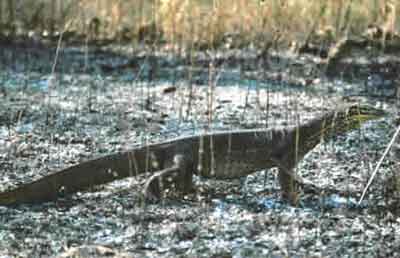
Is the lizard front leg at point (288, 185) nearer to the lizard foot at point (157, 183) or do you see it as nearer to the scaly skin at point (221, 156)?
the scaly skin at point (221, 156)

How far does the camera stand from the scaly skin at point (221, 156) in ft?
16.2

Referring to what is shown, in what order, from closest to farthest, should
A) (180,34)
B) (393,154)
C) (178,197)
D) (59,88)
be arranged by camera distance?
(178,197), (393,154), (59,88), (180,34)

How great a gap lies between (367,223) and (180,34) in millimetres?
5011

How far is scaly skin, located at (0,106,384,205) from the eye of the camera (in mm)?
4930

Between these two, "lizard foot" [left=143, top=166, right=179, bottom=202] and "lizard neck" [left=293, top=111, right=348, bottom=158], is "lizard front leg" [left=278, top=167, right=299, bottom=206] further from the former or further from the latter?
"lizard foot" [left=143, top=166, right=179, bottom=202]

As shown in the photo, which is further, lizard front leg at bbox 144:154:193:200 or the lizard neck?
the lizard neck

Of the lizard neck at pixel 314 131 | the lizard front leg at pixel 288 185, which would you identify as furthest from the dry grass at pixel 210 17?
the lizard front leg at pixel 288 185

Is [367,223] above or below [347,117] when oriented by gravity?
below

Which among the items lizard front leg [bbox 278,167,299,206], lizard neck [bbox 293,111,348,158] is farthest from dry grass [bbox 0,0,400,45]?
lizard front leg [bbox 278,167,299,206]

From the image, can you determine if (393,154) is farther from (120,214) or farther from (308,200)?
(120,214)

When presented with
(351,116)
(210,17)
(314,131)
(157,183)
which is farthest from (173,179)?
(210,17)

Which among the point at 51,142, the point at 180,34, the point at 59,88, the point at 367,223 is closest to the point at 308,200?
the point at 367,223

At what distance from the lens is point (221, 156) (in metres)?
5.14

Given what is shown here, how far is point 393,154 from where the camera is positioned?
5695 millimetres
